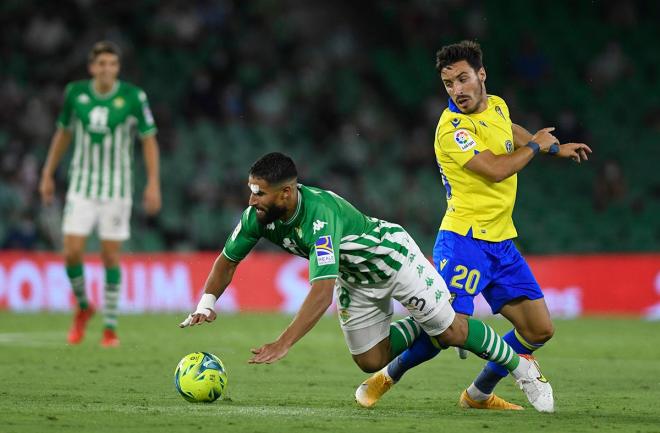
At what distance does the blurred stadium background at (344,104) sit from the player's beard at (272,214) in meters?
11.4

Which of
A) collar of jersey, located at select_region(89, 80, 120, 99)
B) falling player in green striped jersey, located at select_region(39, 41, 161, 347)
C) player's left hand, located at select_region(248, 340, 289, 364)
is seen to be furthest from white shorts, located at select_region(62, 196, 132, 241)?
player's left hand, located at select_region(248, 340, 289, 364)

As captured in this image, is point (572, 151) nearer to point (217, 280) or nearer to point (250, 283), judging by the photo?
point (217, 280)

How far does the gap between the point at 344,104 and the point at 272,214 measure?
1611cm

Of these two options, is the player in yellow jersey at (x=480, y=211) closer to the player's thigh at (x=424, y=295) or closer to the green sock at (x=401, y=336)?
the player's thigh at (x=424, y=295)

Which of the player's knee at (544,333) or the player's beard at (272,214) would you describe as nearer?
the player's beard at (272,214)

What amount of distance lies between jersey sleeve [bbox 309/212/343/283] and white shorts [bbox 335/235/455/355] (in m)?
0.68

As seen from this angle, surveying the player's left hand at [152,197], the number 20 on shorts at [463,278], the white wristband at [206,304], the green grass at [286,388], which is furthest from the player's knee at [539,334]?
the player's left hand at [152,197]

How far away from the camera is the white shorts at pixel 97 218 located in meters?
11.9

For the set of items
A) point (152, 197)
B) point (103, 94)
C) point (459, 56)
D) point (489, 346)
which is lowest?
point (489, 346)

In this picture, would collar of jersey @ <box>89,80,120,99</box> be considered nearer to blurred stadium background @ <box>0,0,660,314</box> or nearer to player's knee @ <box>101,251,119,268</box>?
player's knee @ <box>101,251,119,268</box>

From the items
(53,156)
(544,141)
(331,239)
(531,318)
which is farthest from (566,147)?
(53,156)

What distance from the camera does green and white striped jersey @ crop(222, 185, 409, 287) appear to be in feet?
21.6

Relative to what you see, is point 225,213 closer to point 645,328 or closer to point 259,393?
point 645,328

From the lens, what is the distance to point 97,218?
12.1m
